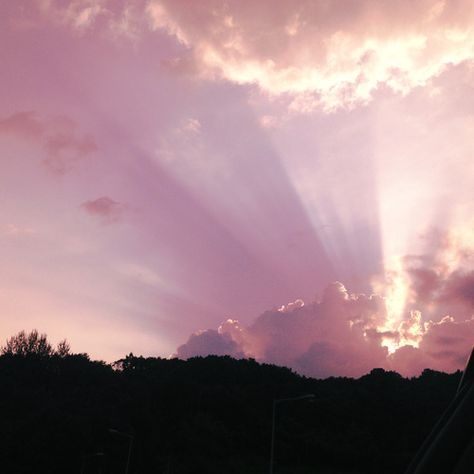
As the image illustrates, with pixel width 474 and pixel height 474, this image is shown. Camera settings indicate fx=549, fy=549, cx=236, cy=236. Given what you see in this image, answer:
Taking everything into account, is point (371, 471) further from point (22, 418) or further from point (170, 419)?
point (22, 418)

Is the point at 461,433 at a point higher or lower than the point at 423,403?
lower

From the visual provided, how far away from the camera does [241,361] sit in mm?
153375

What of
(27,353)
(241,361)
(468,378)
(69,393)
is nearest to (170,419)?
(69,393)

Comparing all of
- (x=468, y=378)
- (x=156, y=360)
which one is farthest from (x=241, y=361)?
(x=468, y=378)

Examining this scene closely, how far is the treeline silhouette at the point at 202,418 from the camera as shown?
295 feet

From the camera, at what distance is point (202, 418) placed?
3942 inches

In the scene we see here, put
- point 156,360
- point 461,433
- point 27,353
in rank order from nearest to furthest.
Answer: point 461,433, point 27,353, point 156,360

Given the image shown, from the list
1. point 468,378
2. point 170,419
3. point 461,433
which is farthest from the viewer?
point 170,419

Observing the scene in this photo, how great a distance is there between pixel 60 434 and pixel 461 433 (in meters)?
96.0

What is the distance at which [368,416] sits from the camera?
366 feet

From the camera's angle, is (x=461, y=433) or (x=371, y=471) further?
(x=371, y=471)

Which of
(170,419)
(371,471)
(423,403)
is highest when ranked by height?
(423,403)

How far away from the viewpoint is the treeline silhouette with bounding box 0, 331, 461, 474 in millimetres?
90000

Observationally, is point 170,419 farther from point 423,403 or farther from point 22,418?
point 423,403
